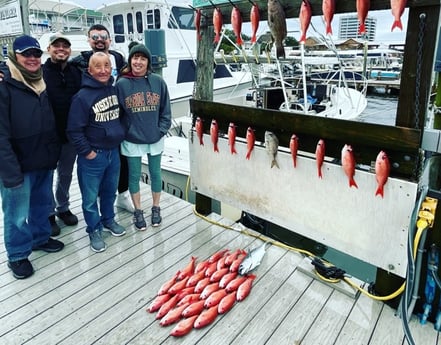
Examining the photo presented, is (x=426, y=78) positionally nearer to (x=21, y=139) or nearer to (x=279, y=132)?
(x=279, y=132)

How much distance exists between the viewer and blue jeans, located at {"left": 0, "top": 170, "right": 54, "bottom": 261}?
8.44ft

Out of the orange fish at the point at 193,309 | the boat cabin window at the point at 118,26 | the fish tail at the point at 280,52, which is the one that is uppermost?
the boat cabin window at the point at 118,26

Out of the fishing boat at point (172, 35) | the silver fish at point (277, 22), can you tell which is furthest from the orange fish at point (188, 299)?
the fishing boat at point (172, 35)

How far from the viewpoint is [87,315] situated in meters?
2.32

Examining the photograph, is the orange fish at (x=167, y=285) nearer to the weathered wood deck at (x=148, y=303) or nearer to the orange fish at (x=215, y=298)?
the weathered wood deck at (x=148, y=303)

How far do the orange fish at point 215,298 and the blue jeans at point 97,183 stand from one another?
52.7 inches

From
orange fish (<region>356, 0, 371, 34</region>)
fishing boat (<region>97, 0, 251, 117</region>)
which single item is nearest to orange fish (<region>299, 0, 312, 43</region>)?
orange fish (<region>356, 0, 371, 34</region>)

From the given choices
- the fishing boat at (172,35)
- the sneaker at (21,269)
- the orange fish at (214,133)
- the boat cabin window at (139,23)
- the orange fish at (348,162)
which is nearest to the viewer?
the orange fish at (348,162)

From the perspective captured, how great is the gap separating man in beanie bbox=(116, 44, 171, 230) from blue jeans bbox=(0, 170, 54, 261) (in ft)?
2.45

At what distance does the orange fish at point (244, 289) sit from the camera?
2.44m

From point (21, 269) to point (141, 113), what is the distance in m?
1.59

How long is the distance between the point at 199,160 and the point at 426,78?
2.11 metres

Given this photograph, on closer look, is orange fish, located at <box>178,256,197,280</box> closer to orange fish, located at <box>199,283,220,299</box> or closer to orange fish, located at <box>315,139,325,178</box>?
orange fish, located at <box>199,283,220,299</box>

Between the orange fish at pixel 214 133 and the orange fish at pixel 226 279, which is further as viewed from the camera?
the orange fish at pixel 214 133
